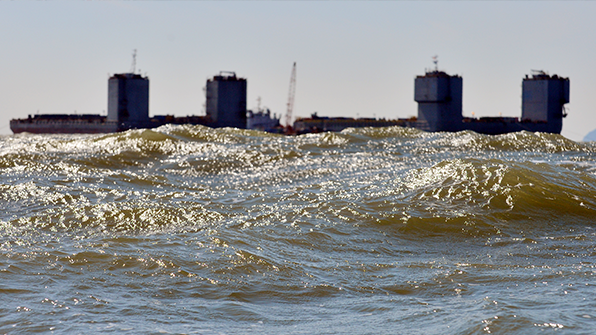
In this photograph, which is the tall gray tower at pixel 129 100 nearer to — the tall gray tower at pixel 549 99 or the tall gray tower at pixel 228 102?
the tall gray tower at pixel 228 102

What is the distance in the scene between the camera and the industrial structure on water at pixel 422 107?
433 ft

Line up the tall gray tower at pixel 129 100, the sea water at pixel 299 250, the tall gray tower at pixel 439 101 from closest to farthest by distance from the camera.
→ the sea water at pixel 299 250 → the tall gray tower at pixel 439 101 → the tall gray tower at pixel 129 100

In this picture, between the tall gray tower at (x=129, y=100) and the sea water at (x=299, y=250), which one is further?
the tall gray tower at (x=129, y=100)

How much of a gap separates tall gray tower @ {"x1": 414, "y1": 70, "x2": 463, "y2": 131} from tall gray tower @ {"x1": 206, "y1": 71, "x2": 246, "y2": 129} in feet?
122

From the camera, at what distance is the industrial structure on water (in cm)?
13188

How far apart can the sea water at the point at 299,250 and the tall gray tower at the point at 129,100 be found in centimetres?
10760

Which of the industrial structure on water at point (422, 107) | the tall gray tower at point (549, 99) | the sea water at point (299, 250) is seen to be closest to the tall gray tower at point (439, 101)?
the industrial structure on water at point (422, 107)

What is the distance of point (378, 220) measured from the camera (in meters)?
18.5

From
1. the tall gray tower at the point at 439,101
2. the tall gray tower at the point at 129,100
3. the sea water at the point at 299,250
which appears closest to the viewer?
the sea water at the point at 299,250

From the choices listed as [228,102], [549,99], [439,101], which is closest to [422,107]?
[439,101]

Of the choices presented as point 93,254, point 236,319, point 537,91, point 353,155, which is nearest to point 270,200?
point 93,254

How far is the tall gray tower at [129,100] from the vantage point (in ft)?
447

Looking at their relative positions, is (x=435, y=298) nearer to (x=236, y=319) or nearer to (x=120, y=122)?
(x=236, y=319)

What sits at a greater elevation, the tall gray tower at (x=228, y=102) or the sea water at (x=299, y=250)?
the tall gray tower at (x=228, y=102)
